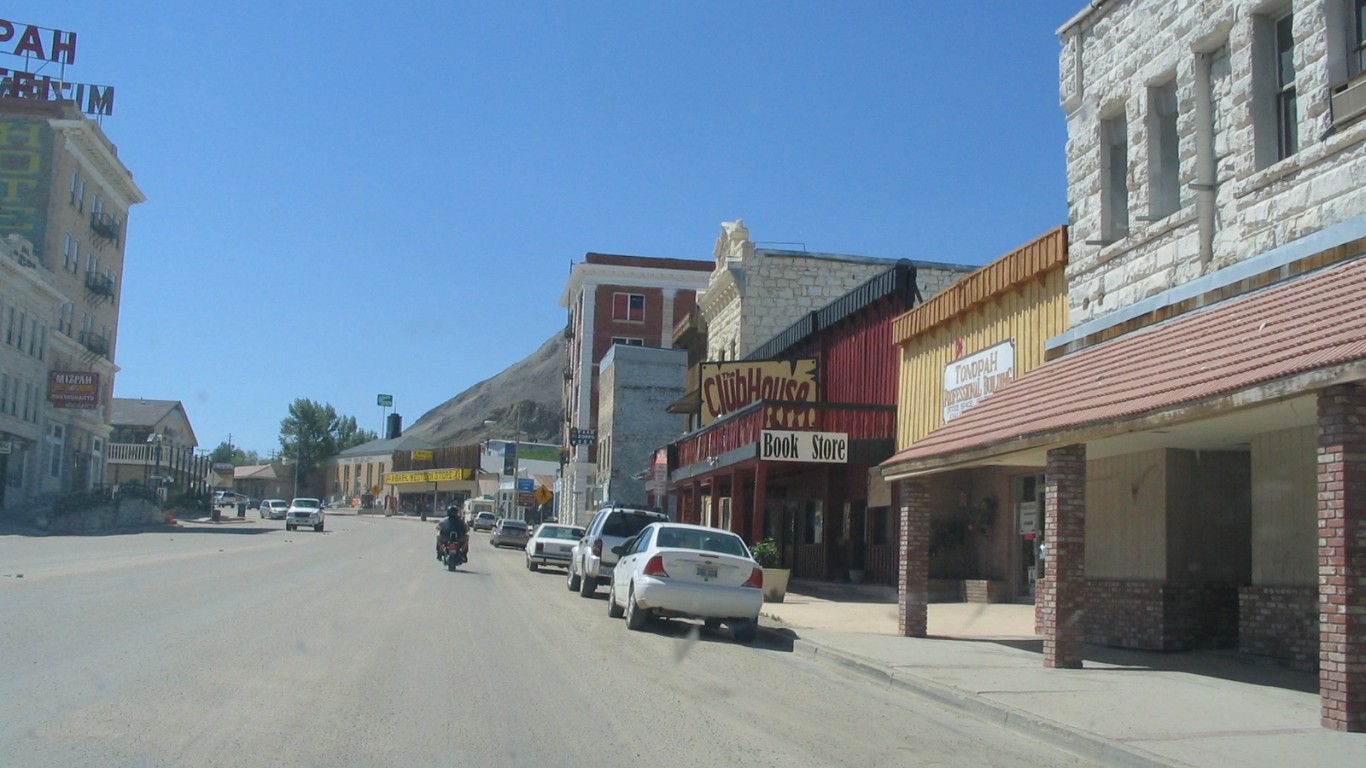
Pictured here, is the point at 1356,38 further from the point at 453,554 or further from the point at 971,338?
the point at 453,554

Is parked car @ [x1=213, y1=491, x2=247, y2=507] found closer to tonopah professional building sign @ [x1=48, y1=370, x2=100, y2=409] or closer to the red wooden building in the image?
tonopah professional building sign @ [x1=48, y1=370, x2=100, y2=409]

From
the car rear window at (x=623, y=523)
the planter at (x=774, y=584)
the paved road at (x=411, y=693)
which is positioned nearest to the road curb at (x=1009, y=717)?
the paved road at (x=411, y=693)

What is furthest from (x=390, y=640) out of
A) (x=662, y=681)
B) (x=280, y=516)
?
(x=280, y=516)

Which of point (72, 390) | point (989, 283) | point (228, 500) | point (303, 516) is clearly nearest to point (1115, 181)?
point (989, 283)

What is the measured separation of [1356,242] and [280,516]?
86.7 metres

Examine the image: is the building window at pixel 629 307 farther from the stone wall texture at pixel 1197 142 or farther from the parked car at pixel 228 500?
the stone wall texture at pixel 1197 142

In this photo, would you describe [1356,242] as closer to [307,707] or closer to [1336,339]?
[1336,339]

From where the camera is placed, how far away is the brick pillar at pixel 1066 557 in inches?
497

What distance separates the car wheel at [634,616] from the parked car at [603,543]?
6021mm

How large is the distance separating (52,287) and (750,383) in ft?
136

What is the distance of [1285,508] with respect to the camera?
12.4 metres

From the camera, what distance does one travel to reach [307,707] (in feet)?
29.0

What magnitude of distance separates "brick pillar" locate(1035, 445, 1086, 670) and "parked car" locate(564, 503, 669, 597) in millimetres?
11288

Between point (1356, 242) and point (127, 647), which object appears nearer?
point (1356, 242)
